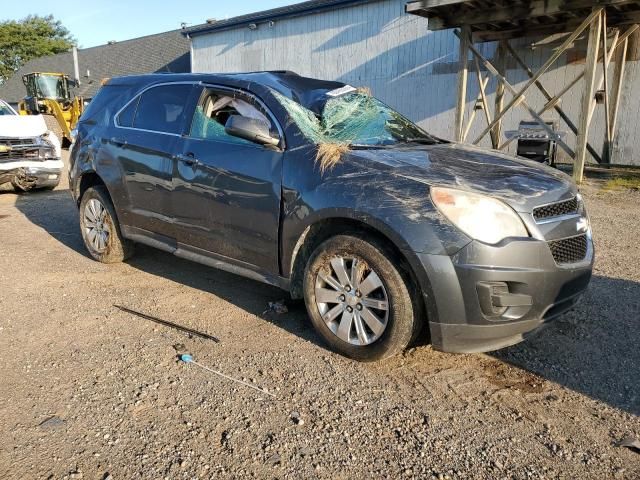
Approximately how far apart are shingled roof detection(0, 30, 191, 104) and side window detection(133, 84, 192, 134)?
77.1 feet

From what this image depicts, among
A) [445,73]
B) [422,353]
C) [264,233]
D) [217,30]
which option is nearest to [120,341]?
[264,233]

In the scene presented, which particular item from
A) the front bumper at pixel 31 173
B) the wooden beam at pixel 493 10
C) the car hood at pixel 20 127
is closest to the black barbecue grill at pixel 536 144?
the wooden beam at pixel 493 10

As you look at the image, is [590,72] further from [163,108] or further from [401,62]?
[163,108]

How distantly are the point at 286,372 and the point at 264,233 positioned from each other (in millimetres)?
980

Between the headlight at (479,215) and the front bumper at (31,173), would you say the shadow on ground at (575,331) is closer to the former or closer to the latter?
the headlight at (479,215)

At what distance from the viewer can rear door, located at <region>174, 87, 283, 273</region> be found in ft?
11.8

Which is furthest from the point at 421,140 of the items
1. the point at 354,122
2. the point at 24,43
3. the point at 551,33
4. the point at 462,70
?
the point at 24,43

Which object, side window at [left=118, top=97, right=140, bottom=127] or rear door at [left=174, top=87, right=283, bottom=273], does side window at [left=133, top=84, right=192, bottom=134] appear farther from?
rear door at [left=174, top=87, right=283, bottom=273]

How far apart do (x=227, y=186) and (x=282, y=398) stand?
162cm

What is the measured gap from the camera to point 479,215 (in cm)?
286

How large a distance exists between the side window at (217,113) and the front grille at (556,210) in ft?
6.84

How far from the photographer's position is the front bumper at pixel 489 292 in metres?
2.79

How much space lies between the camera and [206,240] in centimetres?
406

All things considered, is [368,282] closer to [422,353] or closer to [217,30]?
[422,353]
